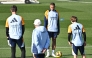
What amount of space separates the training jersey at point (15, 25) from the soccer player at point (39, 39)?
2034mm

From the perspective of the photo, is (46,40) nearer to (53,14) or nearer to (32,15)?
(53,14)

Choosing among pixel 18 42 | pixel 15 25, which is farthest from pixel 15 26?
pixel 18 42

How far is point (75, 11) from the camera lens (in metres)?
33.2

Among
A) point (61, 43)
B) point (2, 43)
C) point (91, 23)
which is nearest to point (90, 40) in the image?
point (61, 43)

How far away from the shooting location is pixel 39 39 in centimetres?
1210

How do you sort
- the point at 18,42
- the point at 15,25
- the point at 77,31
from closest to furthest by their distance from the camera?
the point at 77,31, the point at 15,25, the point at 18,42

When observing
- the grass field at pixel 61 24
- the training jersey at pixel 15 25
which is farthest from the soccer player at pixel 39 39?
the grass field at pixel 61 24

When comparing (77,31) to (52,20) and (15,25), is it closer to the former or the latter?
(15,25)

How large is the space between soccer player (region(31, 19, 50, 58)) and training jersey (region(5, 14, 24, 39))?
203 centimetres

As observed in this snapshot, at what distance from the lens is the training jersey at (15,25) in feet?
46.2

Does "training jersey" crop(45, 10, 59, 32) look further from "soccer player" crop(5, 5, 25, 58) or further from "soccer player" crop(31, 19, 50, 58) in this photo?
"soccer player" crop(31, 19, 50, 58)

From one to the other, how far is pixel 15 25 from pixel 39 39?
2226 millimetres

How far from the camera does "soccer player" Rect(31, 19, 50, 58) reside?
1199cm

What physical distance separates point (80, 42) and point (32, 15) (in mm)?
16801
